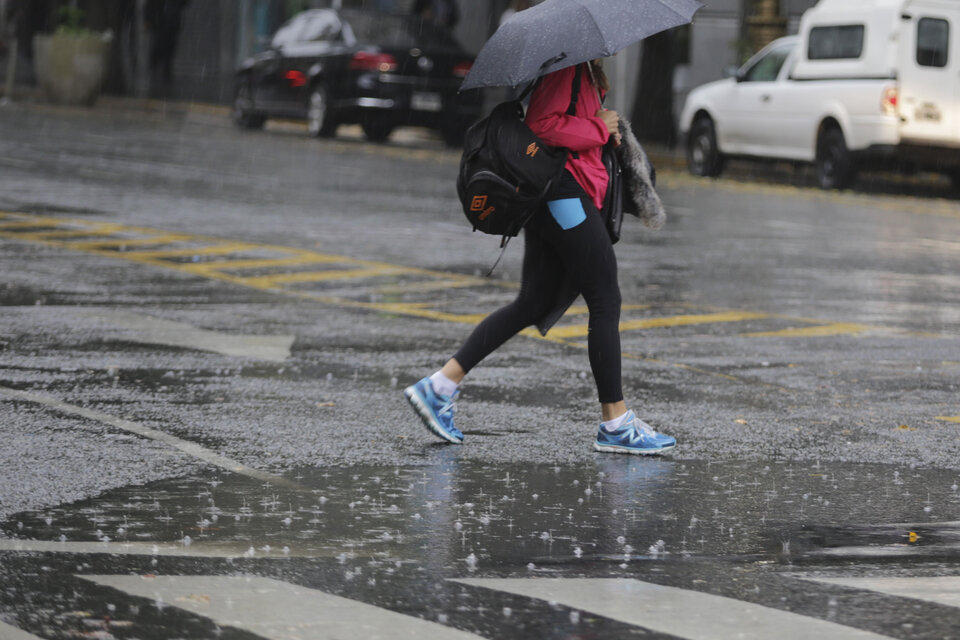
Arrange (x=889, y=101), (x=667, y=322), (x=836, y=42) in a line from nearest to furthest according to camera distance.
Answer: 1. (x=667, y=322)
2. (x=889, y=101)
3. (x=836, y=42)

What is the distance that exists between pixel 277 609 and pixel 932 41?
18699 millimetres

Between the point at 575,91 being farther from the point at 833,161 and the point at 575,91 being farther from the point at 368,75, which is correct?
the point at 368,75

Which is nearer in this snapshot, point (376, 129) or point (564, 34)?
point (564, 34)

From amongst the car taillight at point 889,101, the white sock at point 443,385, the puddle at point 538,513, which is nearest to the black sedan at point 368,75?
the car taillight at point 889,101

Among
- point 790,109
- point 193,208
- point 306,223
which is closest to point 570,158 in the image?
point 306,223

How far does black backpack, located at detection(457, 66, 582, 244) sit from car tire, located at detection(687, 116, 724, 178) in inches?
706

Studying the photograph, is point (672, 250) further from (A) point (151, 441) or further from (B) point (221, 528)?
(B) point (221, 528)

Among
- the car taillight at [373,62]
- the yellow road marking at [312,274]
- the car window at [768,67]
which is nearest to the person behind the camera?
the yellow road marking at [312,274]

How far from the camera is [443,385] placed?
22.8 feet

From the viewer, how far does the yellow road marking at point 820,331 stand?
9844mm

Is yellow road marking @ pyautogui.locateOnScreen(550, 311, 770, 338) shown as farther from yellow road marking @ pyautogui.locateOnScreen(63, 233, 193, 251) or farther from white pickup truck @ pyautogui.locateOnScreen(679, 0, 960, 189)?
white pickup truck @ pyautogui.locateOnScreen(679, 0, 960, 189)

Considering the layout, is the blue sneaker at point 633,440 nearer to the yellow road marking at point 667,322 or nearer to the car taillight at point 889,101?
the yellow road marking at point 667,322

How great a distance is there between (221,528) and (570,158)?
2.03 meters

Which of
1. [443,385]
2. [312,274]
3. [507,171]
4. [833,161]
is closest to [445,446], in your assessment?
[443,385]
